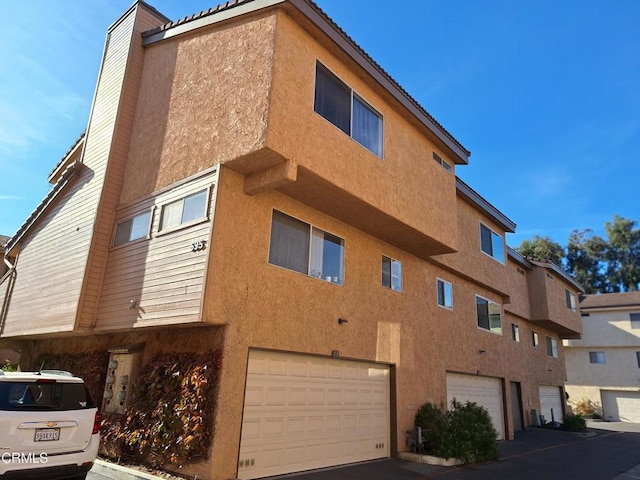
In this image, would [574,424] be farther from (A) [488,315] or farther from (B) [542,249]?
(B) [542,249]

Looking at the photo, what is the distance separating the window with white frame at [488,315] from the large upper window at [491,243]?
1.99 metres

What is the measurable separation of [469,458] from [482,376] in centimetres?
595

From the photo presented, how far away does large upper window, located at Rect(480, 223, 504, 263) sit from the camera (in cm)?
1848

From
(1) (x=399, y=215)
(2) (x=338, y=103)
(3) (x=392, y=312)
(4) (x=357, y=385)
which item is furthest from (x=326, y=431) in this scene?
(2) (x=338, y=103)

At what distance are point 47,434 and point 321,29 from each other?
869 centimetres

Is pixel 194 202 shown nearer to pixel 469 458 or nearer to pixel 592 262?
pixel 469 458

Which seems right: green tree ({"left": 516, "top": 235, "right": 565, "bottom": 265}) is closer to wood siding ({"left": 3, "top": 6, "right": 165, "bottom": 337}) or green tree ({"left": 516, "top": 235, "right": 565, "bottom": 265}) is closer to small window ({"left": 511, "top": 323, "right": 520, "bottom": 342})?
small window ({"left": 511, "top": 323, "right": 520, "bottom": 342})

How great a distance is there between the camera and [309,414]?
956 cm

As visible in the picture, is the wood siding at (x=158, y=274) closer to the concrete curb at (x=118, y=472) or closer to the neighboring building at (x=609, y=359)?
the concrete curb at (x=118, y=472)

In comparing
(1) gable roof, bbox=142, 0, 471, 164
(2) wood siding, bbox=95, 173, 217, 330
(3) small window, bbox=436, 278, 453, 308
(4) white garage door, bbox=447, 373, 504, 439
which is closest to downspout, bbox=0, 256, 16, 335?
(2) wood siding, bbox=95, 173, 217, 330

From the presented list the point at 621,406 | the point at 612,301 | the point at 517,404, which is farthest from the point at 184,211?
the point at 612,301

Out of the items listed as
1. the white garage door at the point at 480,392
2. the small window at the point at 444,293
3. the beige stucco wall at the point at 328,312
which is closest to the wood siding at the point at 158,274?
the beige stucco wall at the point at 328,312

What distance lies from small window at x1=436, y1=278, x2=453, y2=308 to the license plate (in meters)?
11.6

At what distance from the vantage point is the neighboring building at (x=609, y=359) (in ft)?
112
